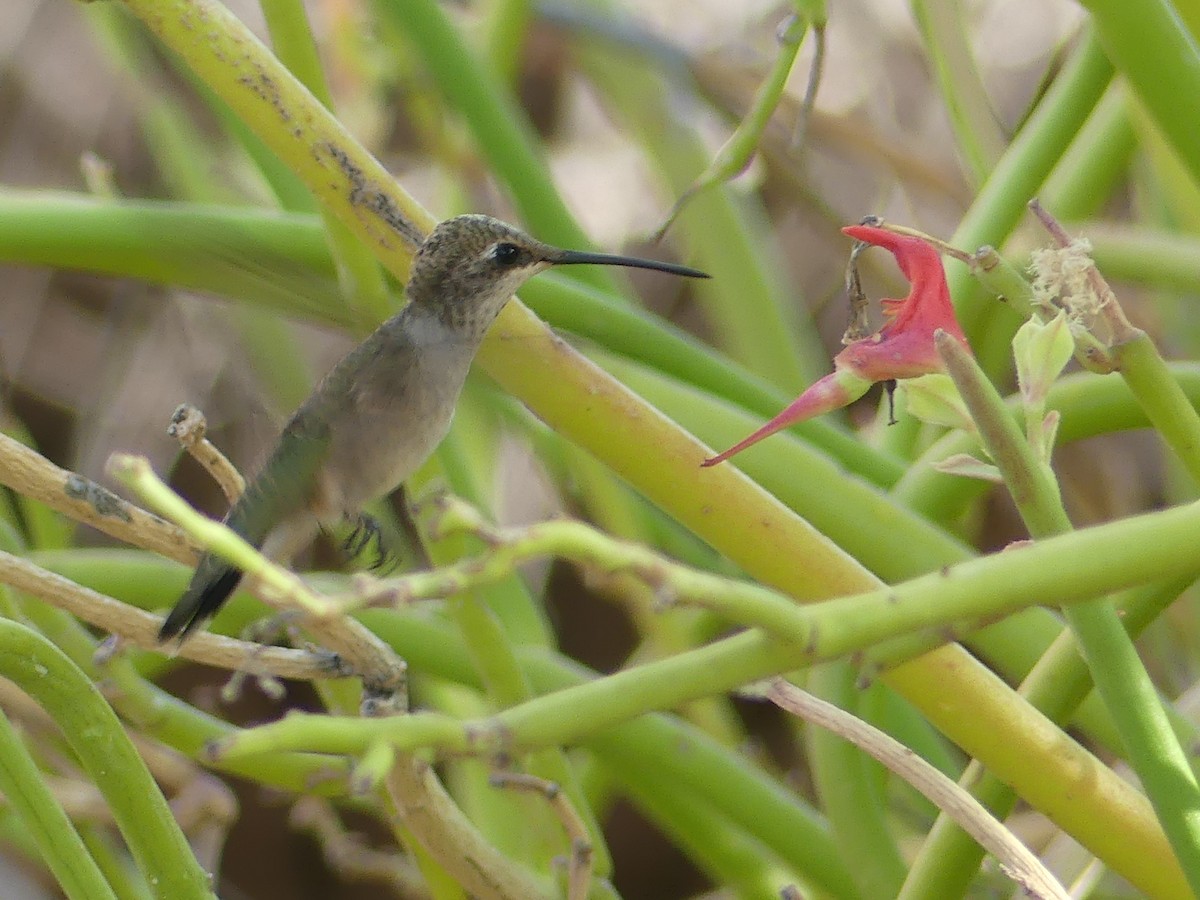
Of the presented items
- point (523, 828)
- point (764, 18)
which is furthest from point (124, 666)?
point (764, 18)

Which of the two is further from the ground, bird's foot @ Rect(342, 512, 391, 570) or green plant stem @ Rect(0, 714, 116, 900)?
bird's foot @ Rect(342, 512, 391, 570)

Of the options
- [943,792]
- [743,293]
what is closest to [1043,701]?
[943,792]

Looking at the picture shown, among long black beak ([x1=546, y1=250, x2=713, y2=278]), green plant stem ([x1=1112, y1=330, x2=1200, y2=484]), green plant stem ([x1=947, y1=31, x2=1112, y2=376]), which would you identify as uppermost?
green plant stem ([x1=947, y1=31, x2=1112, y2=376])

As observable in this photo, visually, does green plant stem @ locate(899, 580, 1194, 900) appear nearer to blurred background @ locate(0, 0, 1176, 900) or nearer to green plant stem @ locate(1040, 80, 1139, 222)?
green plant stem @ locate(1040, 80, 1139, 222)

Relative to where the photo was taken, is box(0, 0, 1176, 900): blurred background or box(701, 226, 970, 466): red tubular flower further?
box(0, 0, 1176, 900): blurred background

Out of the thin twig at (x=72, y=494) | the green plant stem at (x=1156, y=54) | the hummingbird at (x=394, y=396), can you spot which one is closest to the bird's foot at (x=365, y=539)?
the hummingbird at (x=394, y=396)

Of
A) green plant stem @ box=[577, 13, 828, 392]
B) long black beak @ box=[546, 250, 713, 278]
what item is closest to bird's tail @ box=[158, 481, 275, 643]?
long black beak @ box=[546, 250, 713, 278]

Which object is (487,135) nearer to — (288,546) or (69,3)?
(288,546)
